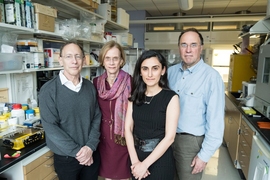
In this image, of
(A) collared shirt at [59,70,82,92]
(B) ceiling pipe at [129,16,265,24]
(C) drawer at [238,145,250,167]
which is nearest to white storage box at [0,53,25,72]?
(A) collared shirt at [59,70,82,92]

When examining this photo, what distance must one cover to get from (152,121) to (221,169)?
2005 mm

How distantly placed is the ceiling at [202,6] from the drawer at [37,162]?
3.97m

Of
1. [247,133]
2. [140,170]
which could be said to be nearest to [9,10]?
[140,170]

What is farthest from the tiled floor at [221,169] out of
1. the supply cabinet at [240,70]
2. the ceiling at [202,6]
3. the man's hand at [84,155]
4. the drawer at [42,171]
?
the ceiling at [202,6]

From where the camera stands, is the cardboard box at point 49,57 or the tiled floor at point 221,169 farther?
the tiled floor at point 221,169

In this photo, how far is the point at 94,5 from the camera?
7.79ft

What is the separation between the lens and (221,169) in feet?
8.79

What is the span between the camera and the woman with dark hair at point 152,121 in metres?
1.19

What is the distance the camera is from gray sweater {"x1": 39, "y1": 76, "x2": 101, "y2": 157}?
1.23m

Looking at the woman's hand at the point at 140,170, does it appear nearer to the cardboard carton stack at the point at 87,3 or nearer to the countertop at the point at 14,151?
the countertop at the point at 14,151

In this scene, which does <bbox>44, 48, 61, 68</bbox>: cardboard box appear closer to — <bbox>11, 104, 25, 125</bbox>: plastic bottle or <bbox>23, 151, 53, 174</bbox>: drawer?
<bbox>11, 104, 25, 125</bbox>: plastic bottle

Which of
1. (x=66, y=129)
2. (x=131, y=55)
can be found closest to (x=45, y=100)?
(x=66, y=129)

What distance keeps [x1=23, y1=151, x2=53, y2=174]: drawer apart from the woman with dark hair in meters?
0.60

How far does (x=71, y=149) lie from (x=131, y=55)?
270 cm
